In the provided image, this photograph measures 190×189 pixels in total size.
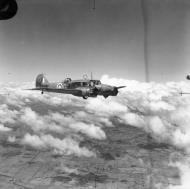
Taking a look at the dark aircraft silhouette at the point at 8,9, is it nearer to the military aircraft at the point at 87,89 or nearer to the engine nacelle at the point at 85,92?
the military aircraft at the point at 87,89

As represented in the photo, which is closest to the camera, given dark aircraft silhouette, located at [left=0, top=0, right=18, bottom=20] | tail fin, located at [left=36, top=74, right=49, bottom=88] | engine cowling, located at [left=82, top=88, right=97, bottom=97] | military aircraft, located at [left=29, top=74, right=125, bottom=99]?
dark aircraft silhouette, located at [left=0, top=0, right=18, bottom=20]

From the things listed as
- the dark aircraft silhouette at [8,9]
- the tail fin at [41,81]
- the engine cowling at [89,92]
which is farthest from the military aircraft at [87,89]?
the dark aircraft silhouette at [8,9]

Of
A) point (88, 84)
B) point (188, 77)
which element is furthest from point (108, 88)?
point (188, 77)

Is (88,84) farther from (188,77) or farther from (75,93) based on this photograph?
(188,77)

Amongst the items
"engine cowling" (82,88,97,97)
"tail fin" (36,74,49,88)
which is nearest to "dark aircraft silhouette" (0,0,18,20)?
"engine cowling" (82,88,97,97)

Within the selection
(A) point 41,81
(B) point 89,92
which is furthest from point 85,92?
(A) point 41,81

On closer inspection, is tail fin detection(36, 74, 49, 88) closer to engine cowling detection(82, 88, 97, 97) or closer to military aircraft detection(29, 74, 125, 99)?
military aircraft detection(29, 74, 125, 99)

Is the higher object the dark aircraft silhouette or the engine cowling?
the engine cowling

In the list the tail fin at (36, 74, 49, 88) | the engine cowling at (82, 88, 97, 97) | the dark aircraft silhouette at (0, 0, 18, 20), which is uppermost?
the tail fin at (36, 74, 49, 88)
